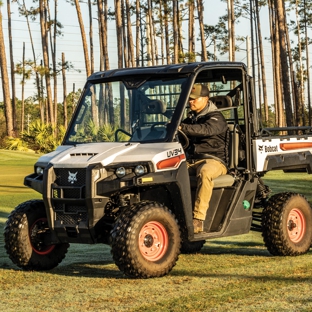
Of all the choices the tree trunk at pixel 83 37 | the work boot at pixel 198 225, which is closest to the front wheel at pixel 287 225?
the work boot at pixel 198 225

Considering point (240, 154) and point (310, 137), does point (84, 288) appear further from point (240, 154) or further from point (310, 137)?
point (310, 137)

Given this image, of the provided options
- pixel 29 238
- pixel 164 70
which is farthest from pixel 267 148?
pixel 29 238

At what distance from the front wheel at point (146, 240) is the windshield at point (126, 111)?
34.4 inches

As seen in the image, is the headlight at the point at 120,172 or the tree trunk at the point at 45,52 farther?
the tree trunk at the point at 45,52

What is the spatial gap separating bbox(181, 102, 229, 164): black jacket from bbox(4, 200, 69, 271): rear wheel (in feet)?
5.81

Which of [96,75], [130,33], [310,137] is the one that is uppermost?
[130,33]

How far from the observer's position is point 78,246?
11.6m

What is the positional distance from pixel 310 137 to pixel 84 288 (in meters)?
4.14

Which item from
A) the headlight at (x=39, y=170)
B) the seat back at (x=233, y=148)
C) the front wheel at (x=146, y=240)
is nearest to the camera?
the front wheel at (x=146, y=240)

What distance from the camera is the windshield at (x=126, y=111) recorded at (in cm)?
894

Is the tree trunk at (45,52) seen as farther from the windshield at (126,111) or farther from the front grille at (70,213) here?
the front grille at (70,213)

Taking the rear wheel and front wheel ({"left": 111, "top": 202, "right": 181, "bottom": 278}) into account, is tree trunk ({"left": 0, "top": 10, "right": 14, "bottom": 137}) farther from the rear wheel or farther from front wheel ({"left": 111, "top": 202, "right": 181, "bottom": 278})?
front wheel ({"left": 111, "top": 202, "right": 181, "bottom": 278})

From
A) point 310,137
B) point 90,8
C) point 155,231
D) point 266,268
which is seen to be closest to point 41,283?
point 155,231

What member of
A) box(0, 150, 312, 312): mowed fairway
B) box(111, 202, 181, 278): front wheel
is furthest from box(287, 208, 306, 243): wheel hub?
box(111, 202, 181, 278): front wheel
